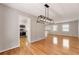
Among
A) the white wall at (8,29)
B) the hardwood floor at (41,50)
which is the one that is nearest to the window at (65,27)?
the hardwood floor at (41,50)

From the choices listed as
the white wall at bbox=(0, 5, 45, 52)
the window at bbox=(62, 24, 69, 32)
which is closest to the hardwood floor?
the white wall at bbox=(0, 5, 45, 52)

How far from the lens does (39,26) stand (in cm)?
468

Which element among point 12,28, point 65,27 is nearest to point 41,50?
point 12,28

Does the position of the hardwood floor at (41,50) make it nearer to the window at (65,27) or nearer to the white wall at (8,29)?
the white wall at (8,29)

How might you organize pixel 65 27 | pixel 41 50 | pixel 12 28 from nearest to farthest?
pixel 41 50, pixel 12 28, pixel 65 27

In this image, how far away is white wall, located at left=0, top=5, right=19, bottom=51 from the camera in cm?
373

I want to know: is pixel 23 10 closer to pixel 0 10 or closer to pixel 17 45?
pixel 0 10

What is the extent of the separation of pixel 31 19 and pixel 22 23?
0.50m

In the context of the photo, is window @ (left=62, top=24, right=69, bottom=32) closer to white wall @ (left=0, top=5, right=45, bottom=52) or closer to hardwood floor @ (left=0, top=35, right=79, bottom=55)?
hardwood floor @ (left=0, top=35, right=79, bottom=55)

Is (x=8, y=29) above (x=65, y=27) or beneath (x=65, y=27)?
beneath

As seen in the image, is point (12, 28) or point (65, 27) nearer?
point (12, 28)

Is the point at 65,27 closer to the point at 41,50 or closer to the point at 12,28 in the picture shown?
the point at 41,50

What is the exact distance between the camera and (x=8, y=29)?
4.00 meters
